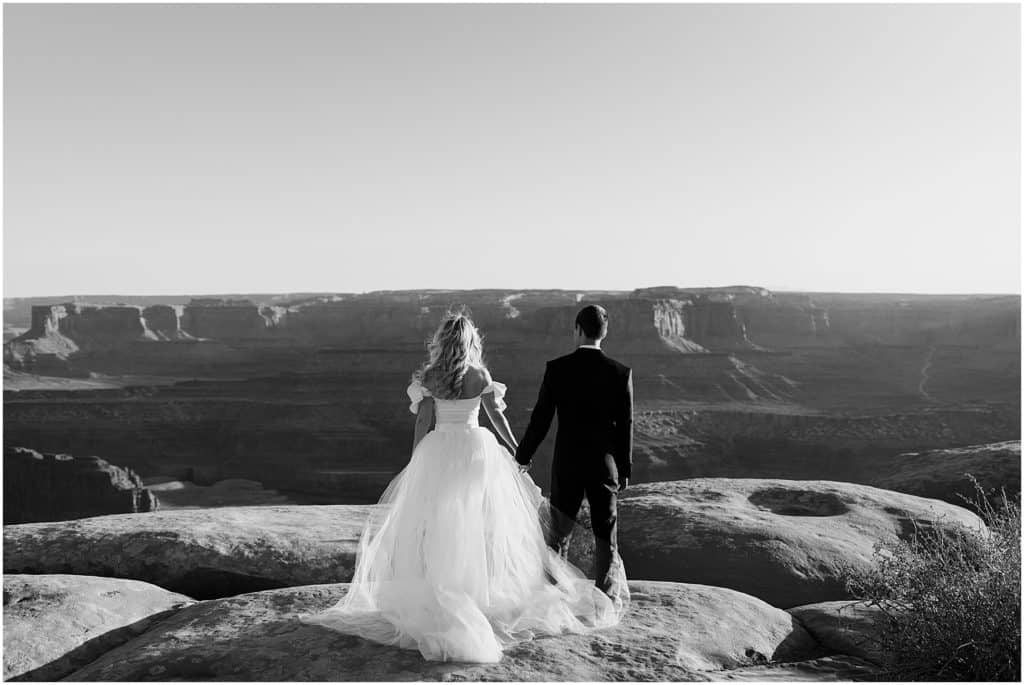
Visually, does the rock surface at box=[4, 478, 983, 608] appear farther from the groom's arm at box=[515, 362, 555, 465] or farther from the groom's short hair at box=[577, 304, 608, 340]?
the groom's short hair at box=[577, 304, 608, 340]

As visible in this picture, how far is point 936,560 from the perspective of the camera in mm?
4859

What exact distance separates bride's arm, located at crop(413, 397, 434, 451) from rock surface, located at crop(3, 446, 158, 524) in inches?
855

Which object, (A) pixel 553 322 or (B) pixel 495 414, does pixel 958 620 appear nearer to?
(B) pixel 495 414

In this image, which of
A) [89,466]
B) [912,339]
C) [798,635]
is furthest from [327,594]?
[912,339]

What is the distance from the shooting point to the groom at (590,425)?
16.0 ft

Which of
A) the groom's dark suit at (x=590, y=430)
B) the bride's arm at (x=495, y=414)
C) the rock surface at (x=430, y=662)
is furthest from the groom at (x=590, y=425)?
the rock surface at (x=430, y=662)

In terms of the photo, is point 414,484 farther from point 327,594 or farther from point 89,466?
point 89,466

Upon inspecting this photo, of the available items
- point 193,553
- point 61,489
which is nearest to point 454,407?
point 193,553

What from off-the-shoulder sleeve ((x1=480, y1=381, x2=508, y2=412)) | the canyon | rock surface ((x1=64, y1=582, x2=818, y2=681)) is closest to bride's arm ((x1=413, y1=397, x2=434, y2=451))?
off-the-shoulder sleeve ((x1=480, y1=381, x2=508, y2=412))

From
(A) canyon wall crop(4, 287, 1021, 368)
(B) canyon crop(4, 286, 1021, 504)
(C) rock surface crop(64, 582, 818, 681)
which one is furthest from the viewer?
(A) canyon wall crop(4, 287, 1021, 368)

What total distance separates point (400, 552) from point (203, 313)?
3734 inches

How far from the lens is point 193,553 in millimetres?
7047

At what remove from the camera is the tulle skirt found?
459 centimetres

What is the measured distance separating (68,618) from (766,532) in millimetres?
5703
